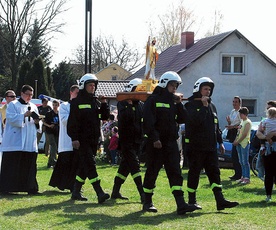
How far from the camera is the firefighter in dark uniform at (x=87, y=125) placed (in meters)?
11.1

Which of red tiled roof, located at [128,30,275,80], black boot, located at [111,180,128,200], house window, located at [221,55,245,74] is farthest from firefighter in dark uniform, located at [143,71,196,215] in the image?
house window, located at [221,55,245,74]

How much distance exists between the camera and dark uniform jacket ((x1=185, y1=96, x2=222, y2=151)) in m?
10.3

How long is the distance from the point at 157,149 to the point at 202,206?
1.46 meters

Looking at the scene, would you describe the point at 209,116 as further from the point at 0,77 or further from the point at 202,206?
the point at 0,77

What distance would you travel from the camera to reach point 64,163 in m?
12.9

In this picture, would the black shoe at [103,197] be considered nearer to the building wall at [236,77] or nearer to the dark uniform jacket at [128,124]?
the dark uniform jacket at [128,124]

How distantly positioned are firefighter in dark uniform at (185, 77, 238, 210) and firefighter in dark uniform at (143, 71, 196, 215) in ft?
0.69

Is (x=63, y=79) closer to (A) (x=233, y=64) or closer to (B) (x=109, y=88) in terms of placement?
(B) (x=109, y=88)

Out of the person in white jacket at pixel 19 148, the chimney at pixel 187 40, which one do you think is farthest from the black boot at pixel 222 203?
the chimney at pixel 187 40

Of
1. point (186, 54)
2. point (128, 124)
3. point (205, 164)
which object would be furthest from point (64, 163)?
point (186, 54)

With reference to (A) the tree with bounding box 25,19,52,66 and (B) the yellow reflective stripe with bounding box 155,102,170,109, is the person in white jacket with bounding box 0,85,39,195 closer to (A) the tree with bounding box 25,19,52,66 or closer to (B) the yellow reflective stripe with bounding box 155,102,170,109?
(B) the yellow reflective stripe with bounding box 155,102,170,109

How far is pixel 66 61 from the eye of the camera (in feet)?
192

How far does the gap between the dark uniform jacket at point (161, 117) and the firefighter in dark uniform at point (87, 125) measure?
1417 millimetres

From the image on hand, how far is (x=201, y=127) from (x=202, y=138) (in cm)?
17
